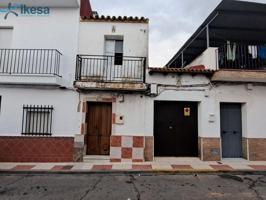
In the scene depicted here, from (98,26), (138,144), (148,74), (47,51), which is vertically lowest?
(138,144)

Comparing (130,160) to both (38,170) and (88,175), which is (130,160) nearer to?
(88,175)

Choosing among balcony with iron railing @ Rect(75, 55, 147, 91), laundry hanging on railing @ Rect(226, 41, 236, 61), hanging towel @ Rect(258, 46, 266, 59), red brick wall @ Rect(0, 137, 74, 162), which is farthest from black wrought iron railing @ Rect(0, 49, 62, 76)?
hanging towel @ Rect(258, 46, 266, 59)

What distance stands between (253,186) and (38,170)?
6700mm

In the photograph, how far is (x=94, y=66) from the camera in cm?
852

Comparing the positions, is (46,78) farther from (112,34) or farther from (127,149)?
(127,149)

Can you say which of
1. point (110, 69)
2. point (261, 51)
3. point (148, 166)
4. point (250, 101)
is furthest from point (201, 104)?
point (110, 69)

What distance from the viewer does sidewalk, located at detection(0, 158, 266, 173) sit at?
22.7 feet

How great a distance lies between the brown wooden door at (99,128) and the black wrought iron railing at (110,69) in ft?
3.92

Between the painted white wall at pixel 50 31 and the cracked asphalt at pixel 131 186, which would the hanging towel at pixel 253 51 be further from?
the painted white wall at pixel 50 31

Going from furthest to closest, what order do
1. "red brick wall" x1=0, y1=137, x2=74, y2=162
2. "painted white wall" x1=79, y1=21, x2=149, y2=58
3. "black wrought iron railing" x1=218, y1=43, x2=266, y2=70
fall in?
"black wrought iron railing" x1=218, y1=43, x2=266, y2=70
"painted white wall" x1=79, y1=21, x2=149, y2=58
"red brick wall" x1=0, y1=137, x2=74, y2=162

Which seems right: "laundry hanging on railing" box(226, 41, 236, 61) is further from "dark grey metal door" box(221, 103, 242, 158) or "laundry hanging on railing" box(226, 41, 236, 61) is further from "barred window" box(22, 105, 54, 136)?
"barred window" box(22, 105, 54, 136)

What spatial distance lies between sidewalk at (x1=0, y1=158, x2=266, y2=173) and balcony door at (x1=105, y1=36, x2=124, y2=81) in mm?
3526

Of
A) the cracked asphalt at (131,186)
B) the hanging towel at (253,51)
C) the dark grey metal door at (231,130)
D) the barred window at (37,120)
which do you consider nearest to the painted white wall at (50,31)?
the barred window at (37,120)

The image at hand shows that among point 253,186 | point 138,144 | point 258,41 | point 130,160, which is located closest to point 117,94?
point 138,144
